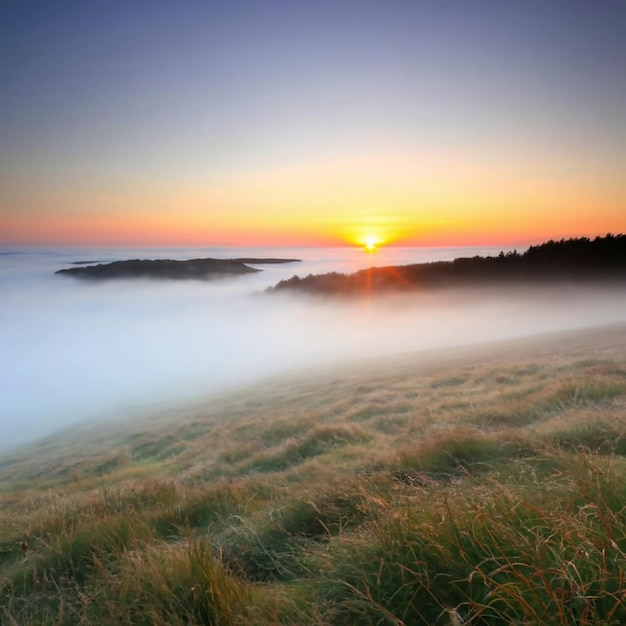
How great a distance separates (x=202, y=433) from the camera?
20641mm

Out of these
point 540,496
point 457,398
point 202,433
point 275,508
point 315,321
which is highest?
point 540,496

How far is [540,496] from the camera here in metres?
3.54

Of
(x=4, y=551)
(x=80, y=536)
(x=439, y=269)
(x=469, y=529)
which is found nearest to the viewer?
(x=469, y=529)

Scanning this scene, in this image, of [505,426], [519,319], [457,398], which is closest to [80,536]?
[505,426]

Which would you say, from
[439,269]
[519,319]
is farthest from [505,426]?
[439,269]

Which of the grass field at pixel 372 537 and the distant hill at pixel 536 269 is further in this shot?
the distant hill at pixel 536 269

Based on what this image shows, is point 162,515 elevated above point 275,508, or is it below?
below

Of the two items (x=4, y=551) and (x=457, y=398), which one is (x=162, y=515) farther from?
(x=457, y=398)

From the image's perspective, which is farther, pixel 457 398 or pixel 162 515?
pixel 457 398

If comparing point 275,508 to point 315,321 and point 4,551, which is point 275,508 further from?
point 315,321

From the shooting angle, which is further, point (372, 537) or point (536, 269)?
point (536, 269)

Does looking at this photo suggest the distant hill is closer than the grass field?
No

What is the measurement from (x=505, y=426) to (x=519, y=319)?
4930 inches

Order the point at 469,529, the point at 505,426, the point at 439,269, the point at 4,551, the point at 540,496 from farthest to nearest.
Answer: the point at 439,269
the point at 505,426
the point at 4,551
the point at 540,496
the point at 469,529
